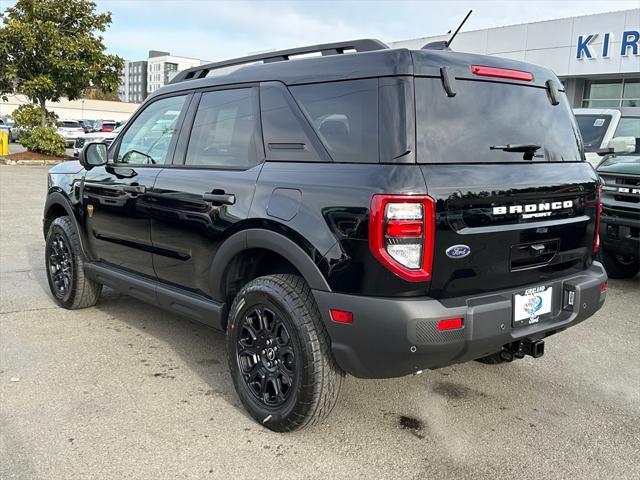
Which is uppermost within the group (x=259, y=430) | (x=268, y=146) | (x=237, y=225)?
(x=268, y=146)

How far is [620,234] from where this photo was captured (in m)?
5.95

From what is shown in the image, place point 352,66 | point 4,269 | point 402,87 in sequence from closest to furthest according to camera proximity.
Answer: point 402,87 < point 352,66 < point 4,269

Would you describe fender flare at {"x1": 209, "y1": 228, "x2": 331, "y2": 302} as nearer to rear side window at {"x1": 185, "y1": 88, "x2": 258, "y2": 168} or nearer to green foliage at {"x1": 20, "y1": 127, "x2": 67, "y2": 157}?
rear side window at {"x1": 185, "y1": 88, "x2": 258, "y2": 168}

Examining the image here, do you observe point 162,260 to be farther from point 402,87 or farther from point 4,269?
point 4,269

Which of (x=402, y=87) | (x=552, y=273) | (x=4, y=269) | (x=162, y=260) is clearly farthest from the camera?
(x=4, y=269)

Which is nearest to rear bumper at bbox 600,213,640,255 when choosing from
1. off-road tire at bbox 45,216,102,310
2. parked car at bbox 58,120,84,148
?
off-road tire at bbox 45,216,102,310

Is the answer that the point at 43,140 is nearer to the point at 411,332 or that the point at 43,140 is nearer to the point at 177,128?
the point at 177,128

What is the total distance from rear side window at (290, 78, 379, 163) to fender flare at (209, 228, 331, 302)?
50 cm

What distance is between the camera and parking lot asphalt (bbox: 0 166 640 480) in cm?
286

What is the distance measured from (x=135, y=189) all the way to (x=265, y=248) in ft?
4.84

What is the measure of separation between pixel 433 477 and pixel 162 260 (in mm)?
2193

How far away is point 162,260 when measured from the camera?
3953 millimetres

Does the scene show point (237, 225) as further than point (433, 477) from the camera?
Yes

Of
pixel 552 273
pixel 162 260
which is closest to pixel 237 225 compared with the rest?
pixel 162 260
